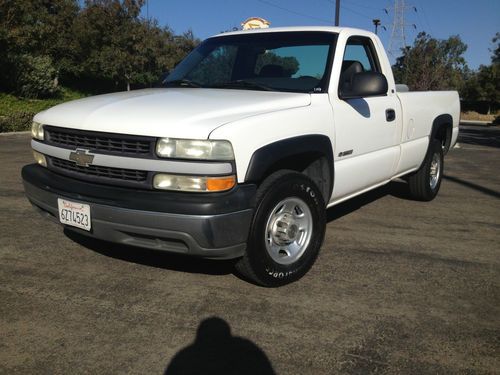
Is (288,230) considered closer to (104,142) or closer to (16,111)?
(104,142)

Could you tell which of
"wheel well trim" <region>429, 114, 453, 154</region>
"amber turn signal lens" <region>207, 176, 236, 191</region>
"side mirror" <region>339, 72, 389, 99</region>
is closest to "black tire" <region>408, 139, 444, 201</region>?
"wheel well trim" <region>429, 114, 453, 154</region>

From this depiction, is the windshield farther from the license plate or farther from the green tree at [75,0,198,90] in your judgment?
the green tree at [75,0,198,90]

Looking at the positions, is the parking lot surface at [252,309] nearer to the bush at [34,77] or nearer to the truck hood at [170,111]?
the truck hood at [170,111]

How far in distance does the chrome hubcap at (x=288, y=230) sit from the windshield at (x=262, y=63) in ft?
3.24

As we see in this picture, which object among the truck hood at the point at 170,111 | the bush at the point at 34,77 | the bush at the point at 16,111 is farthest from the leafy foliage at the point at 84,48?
the truck hood at the point at 170,111

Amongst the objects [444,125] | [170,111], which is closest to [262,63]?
Answer: [170,111]

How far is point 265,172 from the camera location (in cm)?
332

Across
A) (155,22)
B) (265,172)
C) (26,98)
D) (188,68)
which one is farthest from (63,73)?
(265,172)

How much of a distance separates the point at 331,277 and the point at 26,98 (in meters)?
19.0

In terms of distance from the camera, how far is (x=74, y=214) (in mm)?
3281

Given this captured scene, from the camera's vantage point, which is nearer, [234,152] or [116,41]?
[234,152]

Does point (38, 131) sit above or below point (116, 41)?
below

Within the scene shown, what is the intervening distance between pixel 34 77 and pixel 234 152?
1941cm

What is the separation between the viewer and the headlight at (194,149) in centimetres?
292
